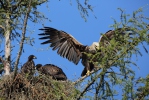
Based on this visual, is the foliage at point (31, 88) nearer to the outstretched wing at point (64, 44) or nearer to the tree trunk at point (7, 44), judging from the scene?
the tree trunk at point (7, 44)

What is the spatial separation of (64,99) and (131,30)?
6.38 feet

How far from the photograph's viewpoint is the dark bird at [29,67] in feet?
35.9

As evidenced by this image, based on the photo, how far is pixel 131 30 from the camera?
8.53 meters

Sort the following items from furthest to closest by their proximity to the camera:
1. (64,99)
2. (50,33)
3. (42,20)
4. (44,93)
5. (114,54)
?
(50,33) < (42,20) < (44,93) < (64,99) < (114,54)

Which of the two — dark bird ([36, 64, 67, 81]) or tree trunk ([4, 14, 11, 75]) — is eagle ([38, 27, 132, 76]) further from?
tree trunk ([4, 14, 11, 75])

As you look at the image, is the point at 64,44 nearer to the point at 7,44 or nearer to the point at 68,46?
the point at 68,46

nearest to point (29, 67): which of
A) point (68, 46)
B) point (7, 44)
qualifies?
point (7, 44)

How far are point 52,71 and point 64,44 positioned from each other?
187 cm

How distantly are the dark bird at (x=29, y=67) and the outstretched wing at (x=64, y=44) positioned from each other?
5.40ft

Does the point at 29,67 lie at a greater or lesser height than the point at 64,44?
lesser

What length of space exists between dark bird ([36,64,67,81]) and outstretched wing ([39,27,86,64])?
3.67 ft

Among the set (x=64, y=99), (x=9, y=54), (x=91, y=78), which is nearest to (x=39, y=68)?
(x=9, y=54)

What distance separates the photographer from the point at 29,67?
11.3 metres

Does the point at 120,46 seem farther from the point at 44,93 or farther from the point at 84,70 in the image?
the point at 84,70
